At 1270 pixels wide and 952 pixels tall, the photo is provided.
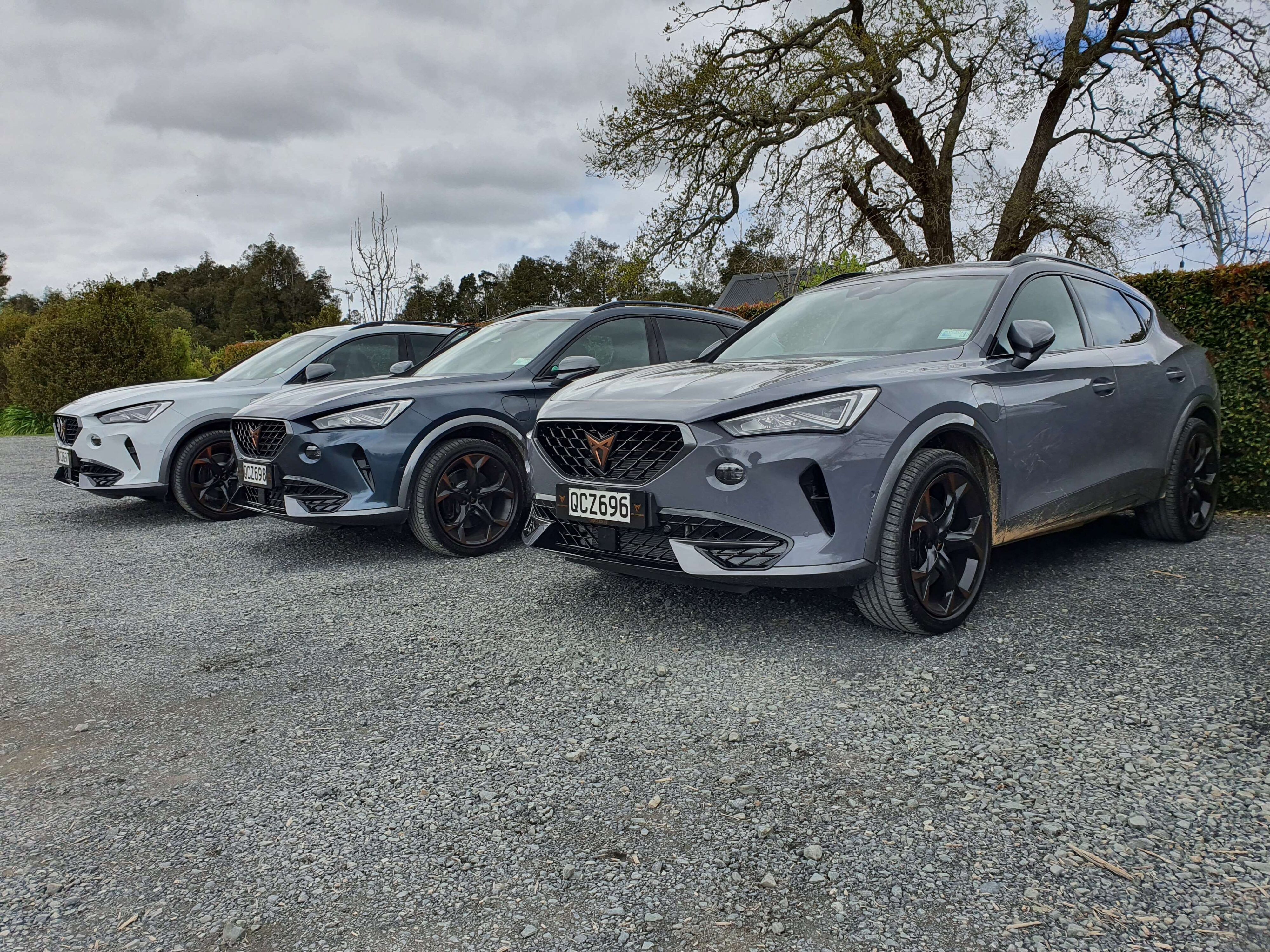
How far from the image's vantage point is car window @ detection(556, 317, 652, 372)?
615cm

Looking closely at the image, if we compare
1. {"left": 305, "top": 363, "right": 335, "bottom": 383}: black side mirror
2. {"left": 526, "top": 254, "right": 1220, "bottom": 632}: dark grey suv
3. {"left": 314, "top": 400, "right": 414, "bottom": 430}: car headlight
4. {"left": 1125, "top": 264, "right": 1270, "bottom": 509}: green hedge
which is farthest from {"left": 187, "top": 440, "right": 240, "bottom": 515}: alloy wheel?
{"left": 1125, "top": 264, "right": 1270, "bottom": 509}: green hedge

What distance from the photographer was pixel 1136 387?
483 cm

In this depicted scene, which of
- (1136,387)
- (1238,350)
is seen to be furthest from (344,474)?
(1238,350)

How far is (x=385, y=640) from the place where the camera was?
4.02 metres

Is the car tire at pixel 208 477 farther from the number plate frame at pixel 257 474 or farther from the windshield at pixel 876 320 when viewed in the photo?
the windshield at pixel 876 320

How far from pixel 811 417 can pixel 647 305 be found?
10.9 ft

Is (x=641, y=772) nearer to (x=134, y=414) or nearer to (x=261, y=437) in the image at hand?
(x=261, y=437)

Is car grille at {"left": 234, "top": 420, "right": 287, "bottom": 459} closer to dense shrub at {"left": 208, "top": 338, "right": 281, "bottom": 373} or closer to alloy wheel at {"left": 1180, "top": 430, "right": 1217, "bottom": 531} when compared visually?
alloy wheel at {"left": 1180, "top": 430, "right": 1217, "bottom": 531}

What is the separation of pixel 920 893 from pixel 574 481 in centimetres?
231

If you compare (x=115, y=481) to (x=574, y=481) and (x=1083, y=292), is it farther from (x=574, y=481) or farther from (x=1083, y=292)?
(x=1083, y=292)

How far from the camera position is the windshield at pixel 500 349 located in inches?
242

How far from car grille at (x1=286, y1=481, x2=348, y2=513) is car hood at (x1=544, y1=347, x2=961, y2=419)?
1829mm

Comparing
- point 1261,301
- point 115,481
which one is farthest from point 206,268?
point 1261,301

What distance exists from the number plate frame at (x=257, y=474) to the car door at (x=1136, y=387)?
16.4 feet
